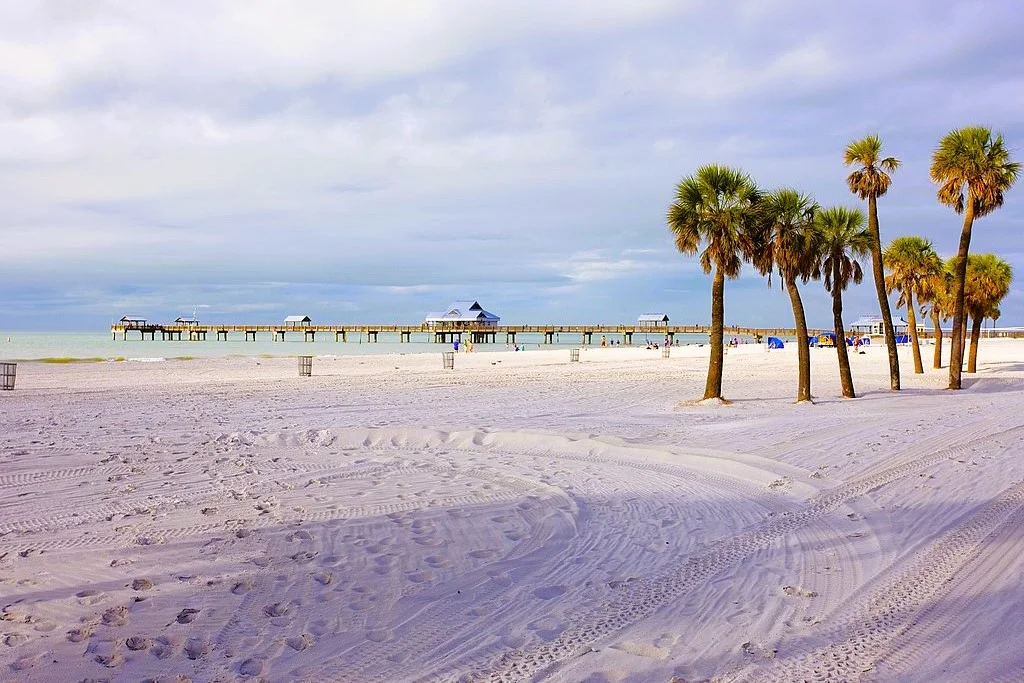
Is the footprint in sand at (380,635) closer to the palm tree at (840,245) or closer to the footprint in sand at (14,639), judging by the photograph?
the footprint in sand at (14,639)

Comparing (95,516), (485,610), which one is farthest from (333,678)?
(95,516)

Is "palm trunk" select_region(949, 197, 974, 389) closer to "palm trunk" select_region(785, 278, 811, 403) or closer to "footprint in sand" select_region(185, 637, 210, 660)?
"palm trunk" select_region(785, 278, 811, 403)

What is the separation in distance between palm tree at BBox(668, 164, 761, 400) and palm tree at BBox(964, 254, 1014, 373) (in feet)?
65.4

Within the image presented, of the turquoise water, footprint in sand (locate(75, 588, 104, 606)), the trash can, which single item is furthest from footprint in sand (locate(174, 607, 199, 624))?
the turquoise water

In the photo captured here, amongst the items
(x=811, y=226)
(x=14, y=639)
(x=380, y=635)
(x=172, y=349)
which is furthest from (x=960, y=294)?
(x=172, y=349)

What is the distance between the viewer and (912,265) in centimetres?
3219

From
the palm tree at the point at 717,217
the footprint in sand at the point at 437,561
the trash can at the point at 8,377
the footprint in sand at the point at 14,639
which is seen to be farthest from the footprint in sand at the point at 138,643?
the trash can at the point at 8,377

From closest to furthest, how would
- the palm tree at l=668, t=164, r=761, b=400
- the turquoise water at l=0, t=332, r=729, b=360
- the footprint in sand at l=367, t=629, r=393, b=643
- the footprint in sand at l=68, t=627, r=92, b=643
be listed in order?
1. the footprint in sand at l=68, t=627, r=92, b=643
2. the footprint in sand at l=367, t=629, r=393, b=643
3. the palm tree at l=668, t=164, r=761, b=400
4. the turquoise water at l=0, t=332, r=729, b=360

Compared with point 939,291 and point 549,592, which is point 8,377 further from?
point 939,291

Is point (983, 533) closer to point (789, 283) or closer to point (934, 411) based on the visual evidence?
point (934, 411)

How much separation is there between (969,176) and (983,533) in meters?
19.4

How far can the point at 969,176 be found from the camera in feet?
73.6

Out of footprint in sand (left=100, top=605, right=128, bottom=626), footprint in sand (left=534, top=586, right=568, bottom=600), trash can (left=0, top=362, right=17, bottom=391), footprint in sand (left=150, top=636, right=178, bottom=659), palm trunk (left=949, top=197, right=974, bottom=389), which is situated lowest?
footprint in sand (left=534, top=586, right=568, bottom=600)

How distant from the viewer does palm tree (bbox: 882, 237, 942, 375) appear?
1262 inches
